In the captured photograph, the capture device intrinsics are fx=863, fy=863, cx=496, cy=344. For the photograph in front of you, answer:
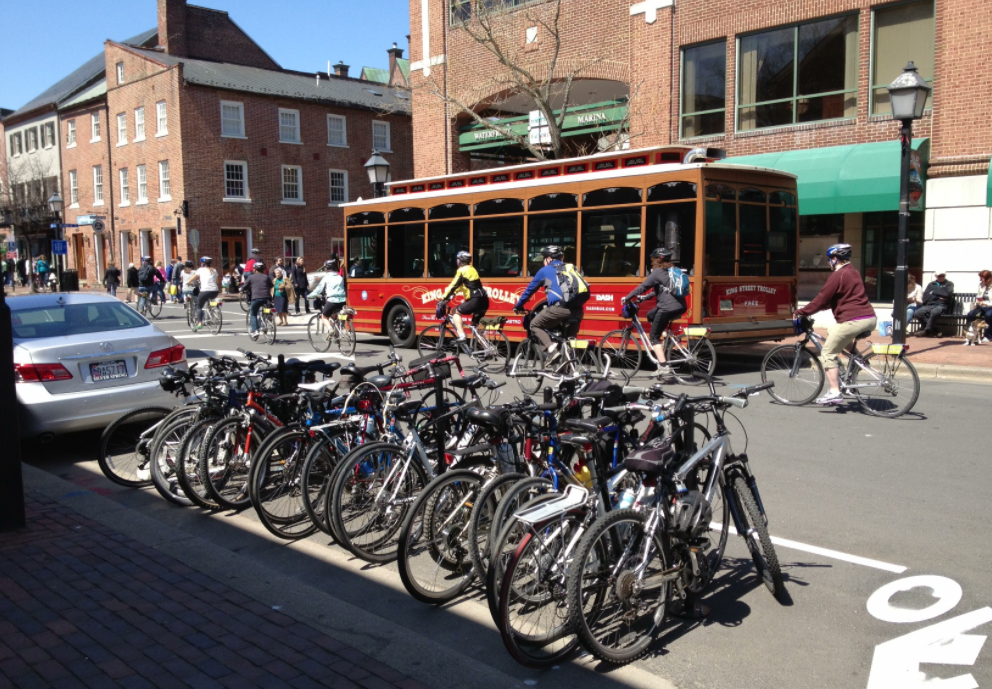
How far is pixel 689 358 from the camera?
11.9 meters

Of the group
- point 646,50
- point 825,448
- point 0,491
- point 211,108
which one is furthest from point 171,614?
point 211,108

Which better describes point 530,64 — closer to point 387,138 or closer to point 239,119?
point 239,119

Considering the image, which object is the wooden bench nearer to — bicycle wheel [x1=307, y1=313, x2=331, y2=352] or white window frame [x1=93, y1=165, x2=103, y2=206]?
bicycle wheel [x1=307, y1=313, x2=331, y2=352]

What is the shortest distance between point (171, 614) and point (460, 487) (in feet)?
5.27

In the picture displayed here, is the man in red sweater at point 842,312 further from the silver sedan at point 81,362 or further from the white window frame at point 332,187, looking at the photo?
the white window frame at point 332,187

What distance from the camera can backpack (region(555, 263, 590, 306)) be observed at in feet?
38.7

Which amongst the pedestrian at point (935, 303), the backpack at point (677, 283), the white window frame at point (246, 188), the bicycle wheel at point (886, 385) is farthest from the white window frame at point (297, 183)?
the bicycle wheel at point (886, 385)

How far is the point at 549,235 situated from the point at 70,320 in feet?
27.2

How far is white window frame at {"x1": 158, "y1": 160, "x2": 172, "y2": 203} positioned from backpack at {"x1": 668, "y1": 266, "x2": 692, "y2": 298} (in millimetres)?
34094

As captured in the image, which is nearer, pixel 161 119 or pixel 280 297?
pixel 280 297

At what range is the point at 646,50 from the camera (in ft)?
71.1

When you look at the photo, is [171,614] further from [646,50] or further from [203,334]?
[646,50]

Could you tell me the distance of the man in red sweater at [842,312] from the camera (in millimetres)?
9703

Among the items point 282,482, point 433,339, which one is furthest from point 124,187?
point 282,482
